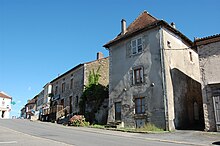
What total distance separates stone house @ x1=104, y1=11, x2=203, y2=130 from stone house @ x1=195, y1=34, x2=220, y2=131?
273cm

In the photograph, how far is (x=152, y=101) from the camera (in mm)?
18016

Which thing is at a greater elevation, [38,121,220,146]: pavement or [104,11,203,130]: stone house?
[104,11,203,130]: stone house

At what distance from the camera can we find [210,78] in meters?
15.6

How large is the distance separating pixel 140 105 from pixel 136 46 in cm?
527

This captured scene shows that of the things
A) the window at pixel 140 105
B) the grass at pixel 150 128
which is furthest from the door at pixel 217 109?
the window at pixel 140 105

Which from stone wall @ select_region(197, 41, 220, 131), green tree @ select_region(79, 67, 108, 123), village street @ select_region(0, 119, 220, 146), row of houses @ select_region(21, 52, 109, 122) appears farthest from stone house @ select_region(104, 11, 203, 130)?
row of houses @ select_region(21, 52, 109, 122)

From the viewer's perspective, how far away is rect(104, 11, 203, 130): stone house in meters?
17.7

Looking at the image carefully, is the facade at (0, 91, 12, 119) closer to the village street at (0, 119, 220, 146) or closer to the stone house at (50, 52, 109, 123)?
the stone house at (50, 52, 109, 123)

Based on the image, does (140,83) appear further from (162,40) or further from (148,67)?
(162,40)

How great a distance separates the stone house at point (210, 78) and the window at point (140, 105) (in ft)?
16.2

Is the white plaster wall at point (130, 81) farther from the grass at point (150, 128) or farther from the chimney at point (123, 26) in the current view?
the chimney at point (123, 26)

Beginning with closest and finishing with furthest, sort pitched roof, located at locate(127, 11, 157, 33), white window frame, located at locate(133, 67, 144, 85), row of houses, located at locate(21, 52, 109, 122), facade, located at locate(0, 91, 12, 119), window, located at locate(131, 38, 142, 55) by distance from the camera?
white window frame, located at locate(133, 67, 144, 85)
window, located at locate(131, 38, 142, 55)
pitched roof, located at locate(127, 11, 157, 33)
row of houses, located at locate(21, 52, 109, 122)
facade, located at locate(0, 91, 12, 119)

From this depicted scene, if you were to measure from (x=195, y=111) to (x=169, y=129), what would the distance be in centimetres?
509

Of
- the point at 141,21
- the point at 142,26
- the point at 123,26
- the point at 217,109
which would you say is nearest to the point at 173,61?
the point at 142,26
